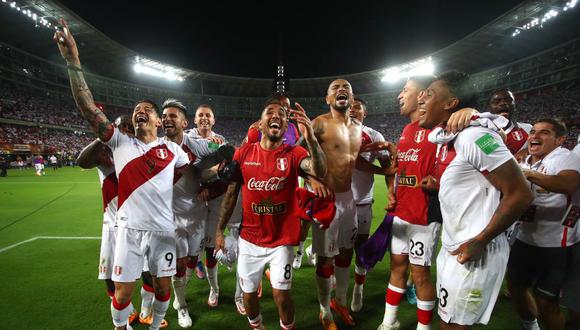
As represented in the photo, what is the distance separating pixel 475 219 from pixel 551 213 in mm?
1642

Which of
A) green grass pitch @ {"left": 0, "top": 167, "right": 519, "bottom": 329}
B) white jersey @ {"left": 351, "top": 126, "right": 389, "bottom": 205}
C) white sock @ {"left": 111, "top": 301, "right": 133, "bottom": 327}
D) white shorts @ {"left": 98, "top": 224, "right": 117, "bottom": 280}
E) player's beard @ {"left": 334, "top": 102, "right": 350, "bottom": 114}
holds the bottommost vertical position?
green grass pitch @ {"left": 0, "top": 167, "right": 519, "bottom": 329}

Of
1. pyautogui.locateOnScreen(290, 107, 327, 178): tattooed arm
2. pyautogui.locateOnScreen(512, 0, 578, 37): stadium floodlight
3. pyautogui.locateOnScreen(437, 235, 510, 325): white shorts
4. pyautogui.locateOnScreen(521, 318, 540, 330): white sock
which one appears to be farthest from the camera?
pyautogui.locateOnScreen(512, 0, 578, 37): stadium floodlight

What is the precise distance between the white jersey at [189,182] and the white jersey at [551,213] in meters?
3.78

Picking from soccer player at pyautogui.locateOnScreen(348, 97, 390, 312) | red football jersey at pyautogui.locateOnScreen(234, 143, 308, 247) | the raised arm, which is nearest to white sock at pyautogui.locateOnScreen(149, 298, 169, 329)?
red football jersey at pyautogui.locateOnScreen(234, 143, 308, 247)

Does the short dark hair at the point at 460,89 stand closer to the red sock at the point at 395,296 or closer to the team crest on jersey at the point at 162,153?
the red sock at the point at 395,296

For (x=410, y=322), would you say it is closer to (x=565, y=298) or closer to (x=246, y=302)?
(x=565, y=298)

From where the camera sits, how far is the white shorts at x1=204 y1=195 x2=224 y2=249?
4.38 metres

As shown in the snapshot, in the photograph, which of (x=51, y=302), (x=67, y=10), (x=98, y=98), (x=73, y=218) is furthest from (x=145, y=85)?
(x=51, y=302)

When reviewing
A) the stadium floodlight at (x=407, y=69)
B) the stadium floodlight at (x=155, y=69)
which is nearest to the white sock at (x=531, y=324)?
the stadium floodlight at (x=407, y=69)

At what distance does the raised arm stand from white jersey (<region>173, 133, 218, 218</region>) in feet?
3.87

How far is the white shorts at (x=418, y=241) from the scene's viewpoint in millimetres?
3156

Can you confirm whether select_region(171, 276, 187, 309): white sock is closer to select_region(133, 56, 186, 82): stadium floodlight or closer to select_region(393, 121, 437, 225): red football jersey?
select_region(393, 121, 437, 225): red football jersey

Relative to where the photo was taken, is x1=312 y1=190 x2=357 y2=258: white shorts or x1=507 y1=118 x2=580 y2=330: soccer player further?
x1=312 y1=190 x2=357 y2=258: white shorts

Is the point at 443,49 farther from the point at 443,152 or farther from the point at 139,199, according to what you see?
the point at 139,199
